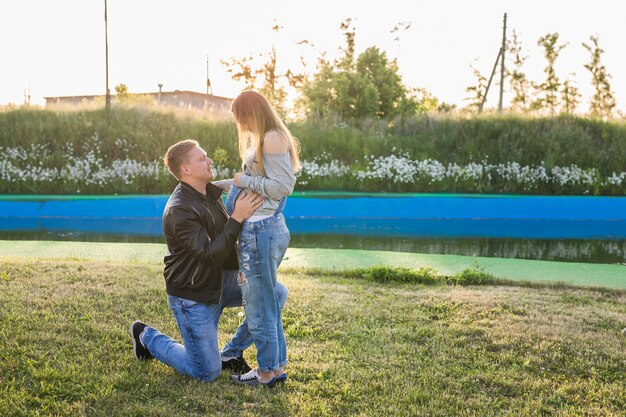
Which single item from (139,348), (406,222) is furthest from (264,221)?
(406,222)

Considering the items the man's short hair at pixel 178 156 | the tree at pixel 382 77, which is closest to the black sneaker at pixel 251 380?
the man's short hair at pixel 178 156

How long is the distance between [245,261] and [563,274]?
414 centimetres

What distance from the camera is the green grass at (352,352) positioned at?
3.00 metres

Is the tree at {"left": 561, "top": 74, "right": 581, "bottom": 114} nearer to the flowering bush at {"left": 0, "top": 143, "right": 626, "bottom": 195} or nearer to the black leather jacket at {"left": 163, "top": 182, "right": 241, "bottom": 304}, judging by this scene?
the flowering bush at {"left": 0, "top": 143, "right": 626, "bottom": 195}

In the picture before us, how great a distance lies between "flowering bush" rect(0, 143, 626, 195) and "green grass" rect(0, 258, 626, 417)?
780 centimetres

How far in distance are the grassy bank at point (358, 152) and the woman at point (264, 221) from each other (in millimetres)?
9741

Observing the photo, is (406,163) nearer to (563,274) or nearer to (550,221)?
(550,221)

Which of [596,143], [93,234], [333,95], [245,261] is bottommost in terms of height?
[93,234]

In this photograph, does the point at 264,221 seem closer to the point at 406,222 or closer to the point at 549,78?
the point at 406,222

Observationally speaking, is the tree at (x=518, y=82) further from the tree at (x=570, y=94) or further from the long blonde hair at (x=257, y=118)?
the long blonde hair at (x=257, y=118)

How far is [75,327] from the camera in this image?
3980 millimetres

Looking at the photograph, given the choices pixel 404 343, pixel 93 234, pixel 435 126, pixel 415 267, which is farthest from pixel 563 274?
pixel 435 126

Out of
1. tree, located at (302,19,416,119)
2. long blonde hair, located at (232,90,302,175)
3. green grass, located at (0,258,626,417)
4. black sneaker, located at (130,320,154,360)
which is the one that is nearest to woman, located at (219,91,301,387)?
long blonde hair, located at (232,90,302,175)

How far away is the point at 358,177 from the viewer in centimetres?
1326
